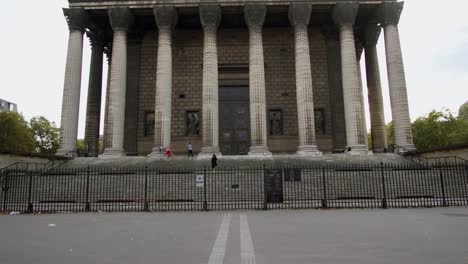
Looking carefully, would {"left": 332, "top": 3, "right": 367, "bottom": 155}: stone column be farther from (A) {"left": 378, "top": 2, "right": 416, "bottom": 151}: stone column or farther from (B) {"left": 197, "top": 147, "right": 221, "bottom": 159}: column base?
(B) {"left": 197, "top": 147, "right": 221, "bottom": 159}: column base

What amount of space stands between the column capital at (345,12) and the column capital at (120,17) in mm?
16091

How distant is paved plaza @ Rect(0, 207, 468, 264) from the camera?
203 inches

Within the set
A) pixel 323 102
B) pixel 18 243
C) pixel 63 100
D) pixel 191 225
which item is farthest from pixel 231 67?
pixel 18 243

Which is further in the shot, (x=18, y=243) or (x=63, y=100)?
(x=63, y=100)

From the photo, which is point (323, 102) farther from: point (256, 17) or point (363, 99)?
point (256, 17)

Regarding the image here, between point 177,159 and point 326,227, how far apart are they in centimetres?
1642

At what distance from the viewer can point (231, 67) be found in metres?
30.8

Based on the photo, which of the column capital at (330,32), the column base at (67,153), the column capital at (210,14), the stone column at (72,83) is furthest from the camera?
the column capital at (330,32)

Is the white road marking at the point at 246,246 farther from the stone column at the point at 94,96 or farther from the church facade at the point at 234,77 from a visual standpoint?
the stone column at the point at 94,96

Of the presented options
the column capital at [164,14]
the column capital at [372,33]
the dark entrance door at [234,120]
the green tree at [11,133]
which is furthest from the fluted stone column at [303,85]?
the green tree at [11,133]

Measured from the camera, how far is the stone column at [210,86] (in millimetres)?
24891

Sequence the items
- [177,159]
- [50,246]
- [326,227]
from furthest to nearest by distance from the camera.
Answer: [177,159] → [326,227] → [50,246]

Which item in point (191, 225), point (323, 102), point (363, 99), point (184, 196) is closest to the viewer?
point (191, 225)

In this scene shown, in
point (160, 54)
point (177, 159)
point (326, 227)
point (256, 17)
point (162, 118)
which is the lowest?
point (326, 227)
